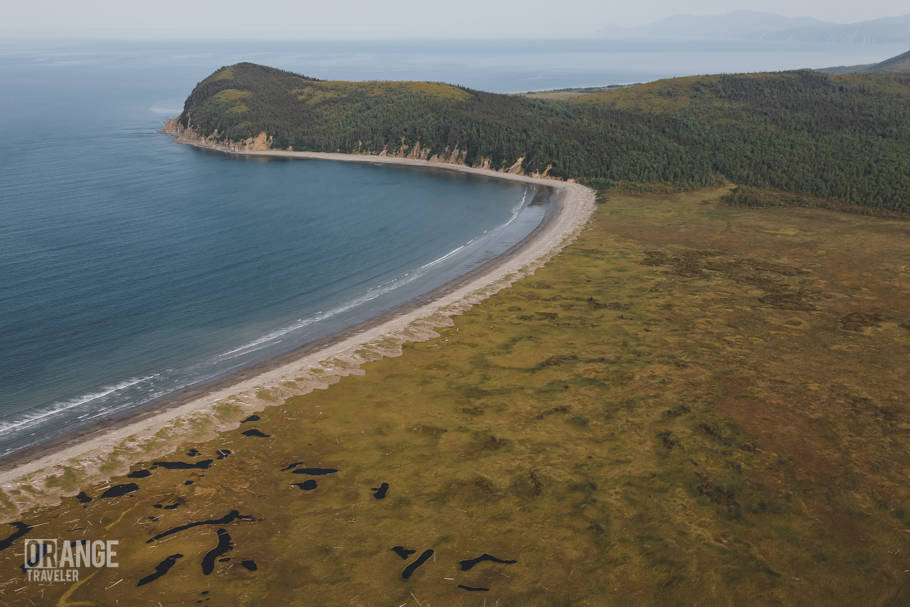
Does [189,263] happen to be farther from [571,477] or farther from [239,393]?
[571,477]

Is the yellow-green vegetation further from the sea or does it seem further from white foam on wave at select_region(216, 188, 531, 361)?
the sea

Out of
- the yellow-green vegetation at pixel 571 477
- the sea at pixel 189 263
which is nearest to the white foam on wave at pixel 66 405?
the sea at pixel 189 263

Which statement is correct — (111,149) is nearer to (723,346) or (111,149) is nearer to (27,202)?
(27,202)
